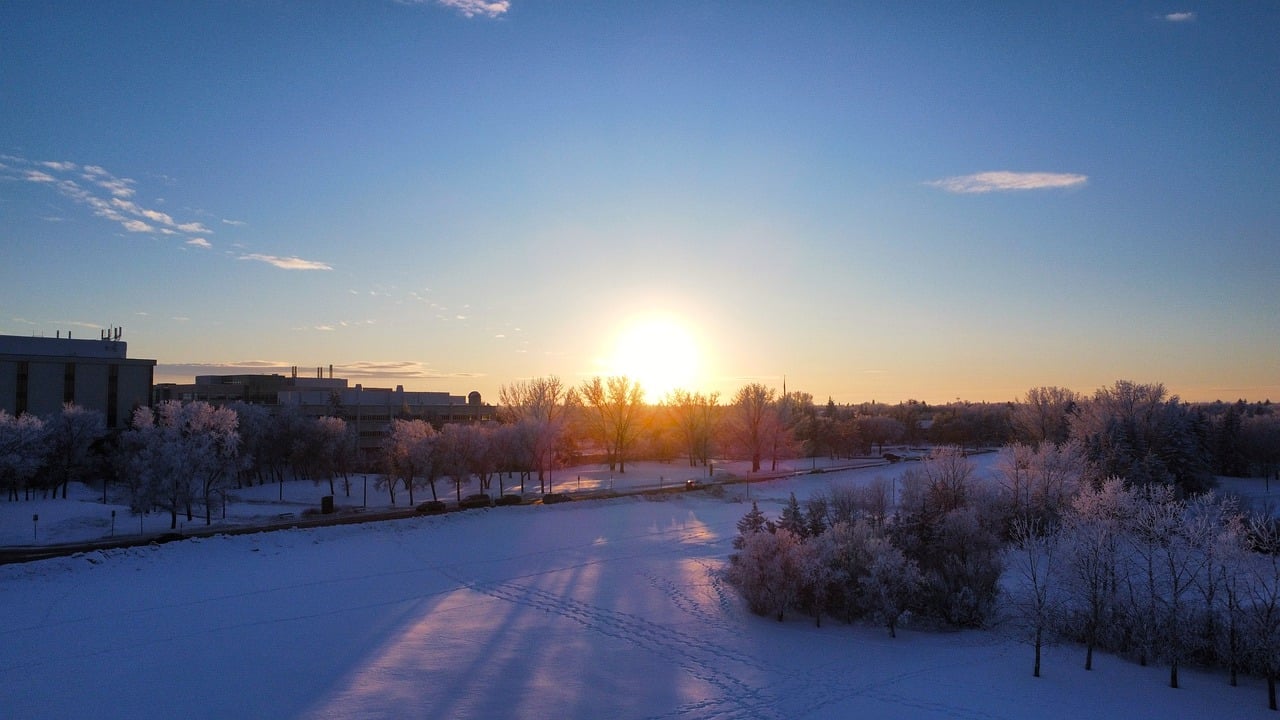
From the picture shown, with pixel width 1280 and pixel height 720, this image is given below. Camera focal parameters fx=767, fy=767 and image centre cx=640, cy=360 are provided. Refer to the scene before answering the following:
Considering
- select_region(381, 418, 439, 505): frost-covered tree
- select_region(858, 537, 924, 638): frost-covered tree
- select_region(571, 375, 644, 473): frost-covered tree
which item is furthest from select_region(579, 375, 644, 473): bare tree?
select_region(858, 537, 924, 638): frost-covered tree

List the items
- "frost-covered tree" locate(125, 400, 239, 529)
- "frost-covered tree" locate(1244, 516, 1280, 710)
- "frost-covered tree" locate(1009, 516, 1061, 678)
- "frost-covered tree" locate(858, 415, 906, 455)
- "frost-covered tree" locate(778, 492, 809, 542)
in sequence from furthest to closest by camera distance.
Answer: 1. "frost-covered tree" locate(858, 415, 906, 455)
2. "frost-covered tree" locate(125, 400, 239, 529)
3. "frost-covered tree" locate(778, 492, 809, 542)
4. "frost-covered tree" locate(1009, 516, 1061, 678)
5. "frost-covered tree" locate(1244, 516, 1280, 710)

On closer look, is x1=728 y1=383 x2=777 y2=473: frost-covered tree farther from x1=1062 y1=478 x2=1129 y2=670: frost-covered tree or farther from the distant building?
x1=1062 y1=478 x2=1129 y2=670: frost-covered tree

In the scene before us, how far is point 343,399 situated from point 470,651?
266ft

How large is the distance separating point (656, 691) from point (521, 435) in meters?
46.6

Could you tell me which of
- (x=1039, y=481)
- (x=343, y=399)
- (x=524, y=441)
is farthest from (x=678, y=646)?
(x=343, y=399)

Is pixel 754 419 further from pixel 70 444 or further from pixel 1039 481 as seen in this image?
pixel 70 444

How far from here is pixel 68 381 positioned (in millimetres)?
67750

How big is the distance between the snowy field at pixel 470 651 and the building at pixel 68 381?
4575 centimetres

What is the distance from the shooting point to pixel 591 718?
17.2 m

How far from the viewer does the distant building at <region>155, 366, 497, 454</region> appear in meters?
88.4

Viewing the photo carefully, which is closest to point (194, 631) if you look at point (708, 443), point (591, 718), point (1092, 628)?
point (591, 718)

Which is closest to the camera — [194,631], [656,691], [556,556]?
[656,691]

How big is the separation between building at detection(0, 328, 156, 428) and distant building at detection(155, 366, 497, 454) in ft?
51.4

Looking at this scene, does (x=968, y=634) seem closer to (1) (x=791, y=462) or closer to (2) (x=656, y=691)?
(2) (x=656, y=691)
